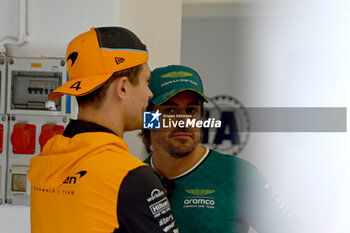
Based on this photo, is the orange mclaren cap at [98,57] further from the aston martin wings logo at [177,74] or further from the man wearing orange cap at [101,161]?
the aston martin wings logo at [177,74]

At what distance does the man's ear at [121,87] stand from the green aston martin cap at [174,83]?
230 mm

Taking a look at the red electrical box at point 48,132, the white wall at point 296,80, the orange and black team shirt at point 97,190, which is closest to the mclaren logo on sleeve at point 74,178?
the orange and black team shirt at point 97,190

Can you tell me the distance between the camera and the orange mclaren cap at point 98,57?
0.75m

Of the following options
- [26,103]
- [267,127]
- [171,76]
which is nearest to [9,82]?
[26,103]

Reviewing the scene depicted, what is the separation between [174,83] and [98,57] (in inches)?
12.7

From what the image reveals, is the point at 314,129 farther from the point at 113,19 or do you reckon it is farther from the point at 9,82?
the point at 9,82

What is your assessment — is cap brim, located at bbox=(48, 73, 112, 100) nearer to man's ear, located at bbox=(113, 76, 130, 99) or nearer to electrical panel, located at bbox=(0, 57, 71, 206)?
man's ear, located at bbox=(113, 76, 130, 99)

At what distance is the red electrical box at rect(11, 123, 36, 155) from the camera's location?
1.29 meters

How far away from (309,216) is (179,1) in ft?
2.73

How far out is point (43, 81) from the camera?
1.30 metres

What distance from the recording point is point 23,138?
1289mm

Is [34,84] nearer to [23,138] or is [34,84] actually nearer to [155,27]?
[23,138]

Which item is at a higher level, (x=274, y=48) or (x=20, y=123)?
(x=274, y=48)

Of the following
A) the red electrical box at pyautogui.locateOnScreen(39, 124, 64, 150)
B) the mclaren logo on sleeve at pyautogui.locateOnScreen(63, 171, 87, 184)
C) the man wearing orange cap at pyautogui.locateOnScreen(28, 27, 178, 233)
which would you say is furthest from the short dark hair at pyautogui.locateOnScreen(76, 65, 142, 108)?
the red electrical box at pyautogui.locateOnScreen(39, 124, 64, 150)
